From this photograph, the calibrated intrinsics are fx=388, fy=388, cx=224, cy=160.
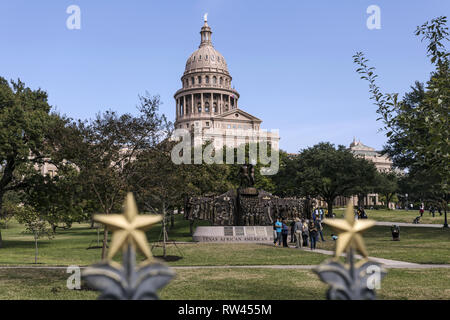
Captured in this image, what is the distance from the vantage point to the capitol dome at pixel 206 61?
139m

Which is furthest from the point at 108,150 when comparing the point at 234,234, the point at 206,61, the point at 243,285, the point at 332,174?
the point at 206,61

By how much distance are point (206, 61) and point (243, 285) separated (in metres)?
135

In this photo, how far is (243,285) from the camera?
462 inches

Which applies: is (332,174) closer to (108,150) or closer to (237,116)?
(108,150)

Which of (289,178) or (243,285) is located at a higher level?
(289,178)

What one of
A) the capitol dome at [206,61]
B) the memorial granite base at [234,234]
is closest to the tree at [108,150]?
the memorial granite base at [234,234]

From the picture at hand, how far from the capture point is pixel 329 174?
49.9 meters

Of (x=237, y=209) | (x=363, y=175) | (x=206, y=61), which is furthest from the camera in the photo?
(x=206, y=61)

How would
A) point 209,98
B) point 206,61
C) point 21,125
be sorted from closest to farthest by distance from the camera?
point 21,125
point 209,98
point 206,61

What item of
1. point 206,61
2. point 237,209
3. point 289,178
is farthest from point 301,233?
point 206,61

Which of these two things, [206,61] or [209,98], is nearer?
[209,98]

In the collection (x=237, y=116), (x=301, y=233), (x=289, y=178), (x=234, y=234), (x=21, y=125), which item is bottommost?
(x=234, y=234)

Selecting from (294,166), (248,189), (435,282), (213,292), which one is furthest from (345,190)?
(213,292)
